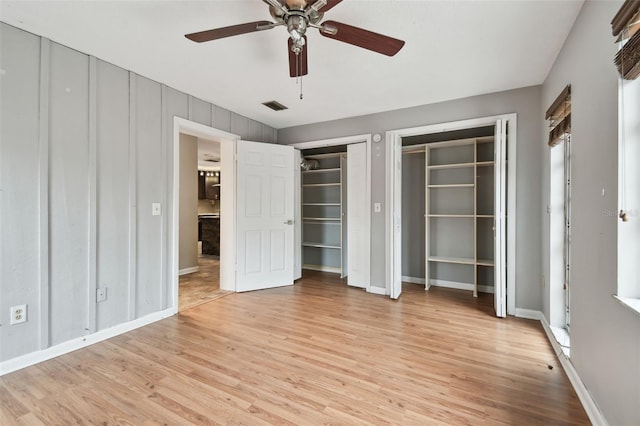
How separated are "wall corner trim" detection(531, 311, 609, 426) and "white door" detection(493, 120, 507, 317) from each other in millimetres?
601

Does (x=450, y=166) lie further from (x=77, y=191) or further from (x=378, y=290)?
(x=77, y=191)

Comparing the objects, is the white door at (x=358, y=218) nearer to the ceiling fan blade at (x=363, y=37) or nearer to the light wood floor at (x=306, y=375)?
the light wood floor at (x=306, y=375)

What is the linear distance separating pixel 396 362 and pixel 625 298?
54.5 inches

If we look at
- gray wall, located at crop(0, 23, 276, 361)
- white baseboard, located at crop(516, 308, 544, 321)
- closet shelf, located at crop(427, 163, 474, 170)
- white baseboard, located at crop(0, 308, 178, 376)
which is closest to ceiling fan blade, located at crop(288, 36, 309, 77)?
gray wall, located at crop(0, 23, 276, 361)

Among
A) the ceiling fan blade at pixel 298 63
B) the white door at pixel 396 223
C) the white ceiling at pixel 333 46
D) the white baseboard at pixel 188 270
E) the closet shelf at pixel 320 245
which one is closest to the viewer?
the white ceiling at pixel 333 46

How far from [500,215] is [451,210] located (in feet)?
4.10

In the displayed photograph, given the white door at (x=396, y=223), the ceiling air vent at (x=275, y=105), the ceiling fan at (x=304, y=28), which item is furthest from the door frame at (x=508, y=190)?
the ceiling fan at (x=304, y=28)

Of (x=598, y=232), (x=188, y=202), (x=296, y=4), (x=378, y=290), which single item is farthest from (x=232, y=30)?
(x=188, y=202)

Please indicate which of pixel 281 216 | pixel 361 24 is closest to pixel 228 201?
pixel 281 216

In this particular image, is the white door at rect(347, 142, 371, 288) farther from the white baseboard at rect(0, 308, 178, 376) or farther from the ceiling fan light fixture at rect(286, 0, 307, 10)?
the ceiling fan light fixture at rect(286, 0, 307, 10)

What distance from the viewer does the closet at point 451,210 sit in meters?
3.96

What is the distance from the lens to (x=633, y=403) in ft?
3.85

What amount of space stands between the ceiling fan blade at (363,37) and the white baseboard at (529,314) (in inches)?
118

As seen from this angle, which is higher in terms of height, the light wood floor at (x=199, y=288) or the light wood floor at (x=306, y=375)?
the light wood floor at (x=199, y=288)
